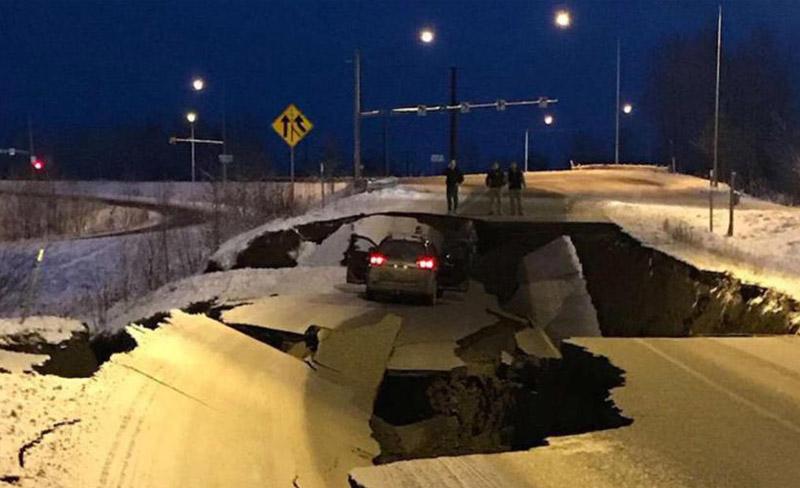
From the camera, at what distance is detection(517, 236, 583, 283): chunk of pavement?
26.8 m

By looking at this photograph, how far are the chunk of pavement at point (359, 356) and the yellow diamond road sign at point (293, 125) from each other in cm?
1856

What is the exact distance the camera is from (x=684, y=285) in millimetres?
20703

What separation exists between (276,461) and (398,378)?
6783 mm

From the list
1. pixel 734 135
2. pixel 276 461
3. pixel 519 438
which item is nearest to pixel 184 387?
pixel 276 461

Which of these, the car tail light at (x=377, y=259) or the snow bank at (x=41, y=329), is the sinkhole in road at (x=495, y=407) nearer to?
the snow bank at (x=41, y=329)

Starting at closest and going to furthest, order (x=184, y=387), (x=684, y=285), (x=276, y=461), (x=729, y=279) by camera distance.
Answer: (x=276, y=461), (x=184, y=387), (x=729, y=279), (x=684, y=285)

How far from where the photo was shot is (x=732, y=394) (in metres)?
10.9

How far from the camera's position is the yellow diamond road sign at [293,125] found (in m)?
37.3

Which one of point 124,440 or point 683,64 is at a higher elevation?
point 683,64

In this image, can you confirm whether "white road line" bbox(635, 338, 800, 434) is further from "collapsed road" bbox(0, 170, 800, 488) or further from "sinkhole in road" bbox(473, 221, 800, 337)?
"sinkhole in road" bbox(473, 221, 800, 337)

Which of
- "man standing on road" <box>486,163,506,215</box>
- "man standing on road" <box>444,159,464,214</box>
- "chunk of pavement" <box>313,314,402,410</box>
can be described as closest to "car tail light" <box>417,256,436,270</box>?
"chunk of pavement" <box>313,314,402,410</box>

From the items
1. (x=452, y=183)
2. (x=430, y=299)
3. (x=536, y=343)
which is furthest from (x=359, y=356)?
(x=452, y=183)

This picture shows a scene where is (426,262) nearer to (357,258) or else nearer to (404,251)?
(404,251)

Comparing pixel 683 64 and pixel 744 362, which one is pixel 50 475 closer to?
pixel 744 362
